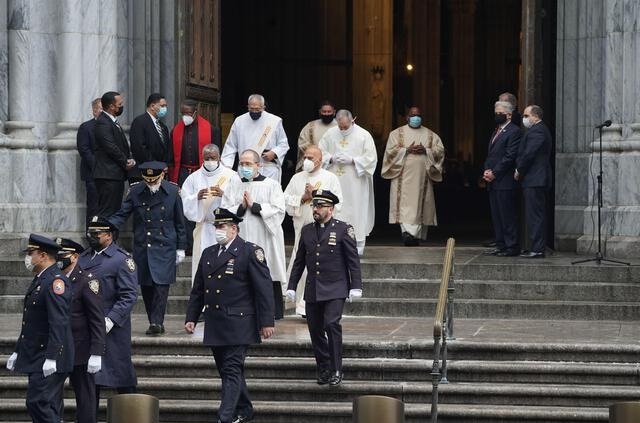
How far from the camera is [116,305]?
1251cm

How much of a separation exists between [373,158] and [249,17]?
14.9 metres

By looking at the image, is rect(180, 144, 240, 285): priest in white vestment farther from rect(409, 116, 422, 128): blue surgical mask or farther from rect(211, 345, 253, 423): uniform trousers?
rect(409, 116, 422, 128): blue surgical mask

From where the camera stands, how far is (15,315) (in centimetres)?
1659

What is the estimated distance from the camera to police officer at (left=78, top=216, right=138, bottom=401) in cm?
1241

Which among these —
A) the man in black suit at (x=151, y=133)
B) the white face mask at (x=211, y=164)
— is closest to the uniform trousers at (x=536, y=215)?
the white face mask at (x=211, y=164)

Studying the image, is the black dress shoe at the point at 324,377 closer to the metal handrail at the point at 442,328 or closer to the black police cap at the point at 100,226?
the metal handrail at the point at 442,328

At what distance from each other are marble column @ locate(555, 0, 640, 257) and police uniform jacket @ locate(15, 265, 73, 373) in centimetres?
794

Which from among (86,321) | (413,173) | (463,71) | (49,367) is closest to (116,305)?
(86,321)

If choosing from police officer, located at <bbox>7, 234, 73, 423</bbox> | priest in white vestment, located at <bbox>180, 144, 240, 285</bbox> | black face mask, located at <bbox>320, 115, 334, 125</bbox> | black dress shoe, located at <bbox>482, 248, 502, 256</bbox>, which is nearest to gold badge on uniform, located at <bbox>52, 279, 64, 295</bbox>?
police officer, located at <bbox>7, 234, 73, 423</bbox>

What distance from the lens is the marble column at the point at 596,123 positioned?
18062mm

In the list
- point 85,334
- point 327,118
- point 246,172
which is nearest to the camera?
point 85,334

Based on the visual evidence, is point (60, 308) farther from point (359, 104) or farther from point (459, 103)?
point (459, 103)

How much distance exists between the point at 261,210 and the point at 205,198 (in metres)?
0.65

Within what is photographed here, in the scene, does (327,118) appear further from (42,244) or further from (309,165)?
(42,244)
